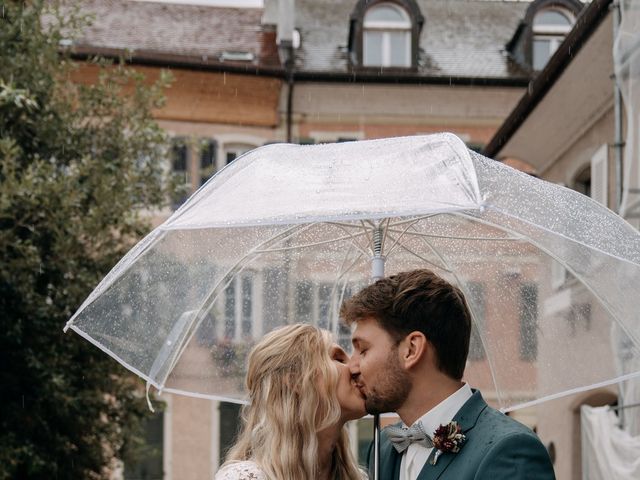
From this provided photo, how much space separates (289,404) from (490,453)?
0.89m

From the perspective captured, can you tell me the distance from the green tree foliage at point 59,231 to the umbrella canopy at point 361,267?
5.90 m

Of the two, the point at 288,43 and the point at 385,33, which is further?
the point at 385,33

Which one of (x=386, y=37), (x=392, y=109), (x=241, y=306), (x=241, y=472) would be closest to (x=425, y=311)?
(x=241, y=472)

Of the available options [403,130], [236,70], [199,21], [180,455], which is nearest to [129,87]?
[236,70]

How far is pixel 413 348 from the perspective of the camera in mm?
4066

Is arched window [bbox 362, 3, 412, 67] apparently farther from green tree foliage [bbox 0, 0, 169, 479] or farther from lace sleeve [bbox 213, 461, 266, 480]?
lace sleeve [bbox 213, 461, 266, 480]

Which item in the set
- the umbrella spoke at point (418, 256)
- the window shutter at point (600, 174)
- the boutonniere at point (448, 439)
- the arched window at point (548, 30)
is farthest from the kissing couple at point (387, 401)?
the arched window at point (548, 30)

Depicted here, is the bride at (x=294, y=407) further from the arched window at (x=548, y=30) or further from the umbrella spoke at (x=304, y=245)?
the arched window at (x=548, y=30)

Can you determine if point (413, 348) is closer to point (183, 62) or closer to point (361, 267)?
point (361, 267)

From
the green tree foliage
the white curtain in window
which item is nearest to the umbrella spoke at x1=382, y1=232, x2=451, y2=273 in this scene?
the white curtain in window

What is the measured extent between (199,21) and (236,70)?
3206mm

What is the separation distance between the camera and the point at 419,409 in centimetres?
412

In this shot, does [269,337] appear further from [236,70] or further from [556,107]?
[236,70]

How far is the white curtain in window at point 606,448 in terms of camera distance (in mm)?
Result: 10672
